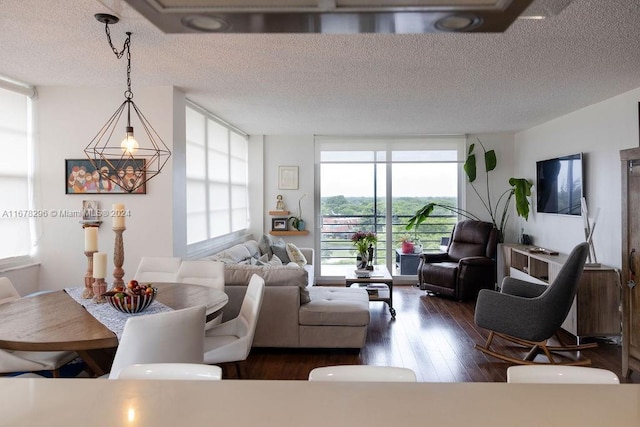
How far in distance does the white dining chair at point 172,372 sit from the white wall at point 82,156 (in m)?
2.92

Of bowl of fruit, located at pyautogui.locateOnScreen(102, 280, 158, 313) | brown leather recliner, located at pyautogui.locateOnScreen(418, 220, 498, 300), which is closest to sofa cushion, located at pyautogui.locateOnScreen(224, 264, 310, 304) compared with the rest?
bowl of fruit, located at pyautogui.locateOnScreen(102, 280, 158, 313)

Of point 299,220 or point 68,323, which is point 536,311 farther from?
point 299,220

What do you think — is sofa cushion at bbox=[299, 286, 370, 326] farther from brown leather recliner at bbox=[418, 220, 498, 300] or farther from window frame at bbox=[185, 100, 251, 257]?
brown leather recliner at bbox=[418, 220, 498, 300]

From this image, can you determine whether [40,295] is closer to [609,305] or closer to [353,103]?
[353,103]

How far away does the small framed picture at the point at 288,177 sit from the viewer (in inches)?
295

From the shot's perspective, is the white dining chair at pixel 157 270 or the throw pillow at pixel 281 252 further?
the throw pillow at pixel 281 252

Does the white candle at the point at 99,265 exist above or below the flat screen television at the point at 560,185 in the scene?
below

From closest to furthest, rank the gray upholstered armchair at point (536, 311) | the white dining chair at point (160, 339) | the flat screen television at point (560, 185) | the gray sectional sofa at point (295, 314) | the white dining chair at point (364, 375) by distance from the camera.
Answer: the white dining chair at point (364, 375) < the white dining chair at point (160, 339) < the gray upholstered armchair at point (536, 311) < the gray sectional sofa at point (295, 314) < the flat screen television at point (560, 185)

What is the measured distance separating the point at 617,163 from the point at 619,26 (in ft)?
7.23

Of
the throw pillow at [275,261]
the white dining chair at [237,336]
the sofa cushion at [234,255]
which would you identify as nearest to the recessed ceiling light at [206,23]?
the white dining chair at [237,336]

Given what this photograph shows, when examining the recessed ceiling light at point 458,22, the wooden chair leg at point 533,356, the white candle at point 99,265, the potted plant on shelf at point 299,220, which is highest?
the recessed ceiling light at point 458,22

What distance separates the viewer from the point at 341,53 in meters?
3.24

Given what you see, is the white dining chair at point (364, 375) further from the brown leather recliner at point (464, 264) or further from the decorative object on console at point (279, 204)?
the decorative object on console at point (279, 204)

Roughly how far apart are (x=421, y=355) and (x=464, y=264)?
2.53m
